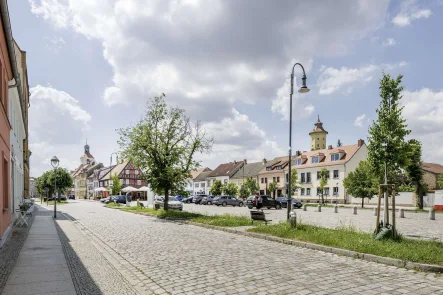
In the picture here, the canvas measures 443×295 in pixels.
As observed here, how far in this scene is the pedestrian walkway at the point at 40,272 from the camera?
6.04m

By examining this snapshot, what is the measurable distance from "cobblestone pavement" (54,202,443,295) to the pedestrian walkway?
52.8 inches

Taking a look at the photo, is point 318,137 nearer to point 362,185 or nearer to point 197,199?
point 197,199

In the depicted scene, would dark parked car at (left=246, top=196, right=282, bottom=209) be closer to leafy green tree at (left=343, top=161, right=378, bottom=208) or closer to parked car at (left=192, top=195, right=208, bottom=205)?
leafy green tree at (left=343, top=161, right=378, bottom=208)

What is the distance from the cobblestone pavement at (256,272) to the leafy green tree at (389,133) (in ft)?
16.6

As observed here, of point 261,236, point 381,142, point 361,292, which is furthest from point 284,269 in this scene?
point 381,142

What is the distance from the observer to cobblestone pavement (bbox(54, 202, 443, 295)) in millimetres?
6176

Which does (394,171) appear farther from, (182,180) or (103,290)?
(182,180)

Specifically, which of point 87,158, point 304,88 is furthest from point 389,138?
point 87,158

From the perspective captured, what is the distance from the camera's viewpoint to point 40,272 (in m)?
7.25

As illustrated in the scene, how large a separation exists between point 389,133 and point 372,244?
4743 mm

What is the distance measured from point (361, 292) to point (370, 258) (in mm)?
3069

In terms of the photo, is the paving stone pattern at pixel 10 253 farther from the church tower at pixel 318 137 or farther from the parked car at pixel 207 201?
the church tower at pixel 318 137

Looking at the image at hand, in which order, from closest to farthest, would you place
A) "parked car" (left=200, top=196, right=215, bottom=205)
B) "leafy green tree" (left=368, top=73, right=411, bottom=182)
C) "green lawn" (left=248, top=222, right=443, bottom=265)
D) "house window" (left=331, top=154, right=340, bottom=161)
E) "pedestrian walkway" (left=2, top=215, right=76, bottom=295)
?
"pedestrian walkway" (left=2, top=215, right=76, bottom=295)
"green lawn" (left=248, top=222, right=443, bottom=265)
"leafy green tree" (left=368, top=73, right=411, bottom=182)
"parked car" (left=200, top=196, right=215, bottom=205)
"house window" (left=331, top=154, right=340, bottom=161)

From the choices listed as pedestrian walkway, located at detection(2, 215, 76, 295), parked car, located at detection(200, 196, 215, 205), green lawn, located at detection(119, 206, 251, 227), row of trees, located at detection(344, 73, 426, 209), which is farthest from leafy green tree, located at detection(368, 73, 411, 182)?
parked car, located at detection(200, 196, 215, 205)
